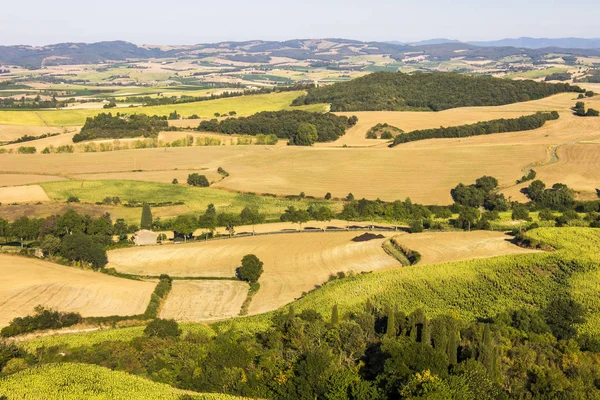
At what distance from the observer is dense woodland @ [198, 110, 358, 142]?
148m

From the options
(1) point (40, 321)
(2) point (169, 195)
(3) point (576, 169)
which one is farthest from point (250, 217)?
(3) point (576, 169)

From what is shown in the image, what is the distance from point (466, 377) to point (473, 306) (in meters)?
18.8

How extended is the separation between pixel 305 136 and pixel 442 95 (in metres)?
67.7

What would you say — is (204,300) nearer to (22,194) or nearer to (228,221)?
(228,221)

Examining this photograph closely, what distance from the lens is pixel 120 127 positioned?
5871 inches

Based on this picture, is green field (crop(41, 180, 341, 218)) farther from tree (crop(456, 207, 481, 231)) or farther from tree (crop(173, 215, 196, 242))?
tree (crop(456, 207, 481, 231))

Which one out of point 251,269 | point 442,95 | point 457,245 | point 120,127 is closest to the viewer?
point 251,269

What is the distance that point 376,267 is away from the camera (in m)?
64.4

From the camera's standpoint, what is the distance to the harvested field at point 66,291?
170 feet

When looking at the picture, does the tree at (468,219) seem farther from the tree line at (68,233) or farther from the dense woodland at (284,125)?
the dense woodland at (284,125)

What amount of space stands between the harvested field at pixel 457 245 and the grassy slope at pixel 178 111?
110 meters

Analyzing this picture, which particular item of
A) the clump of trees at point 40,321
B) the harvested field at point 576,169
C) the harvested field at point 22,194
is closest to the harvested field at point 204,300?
the clump of trees at point 40,321

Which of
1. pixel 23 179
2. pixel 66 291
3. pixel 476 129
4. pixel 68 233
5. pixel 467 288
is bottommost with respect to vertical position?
pixel 476 129

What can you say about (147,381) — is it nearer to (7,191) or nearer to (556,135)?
(7,191)
